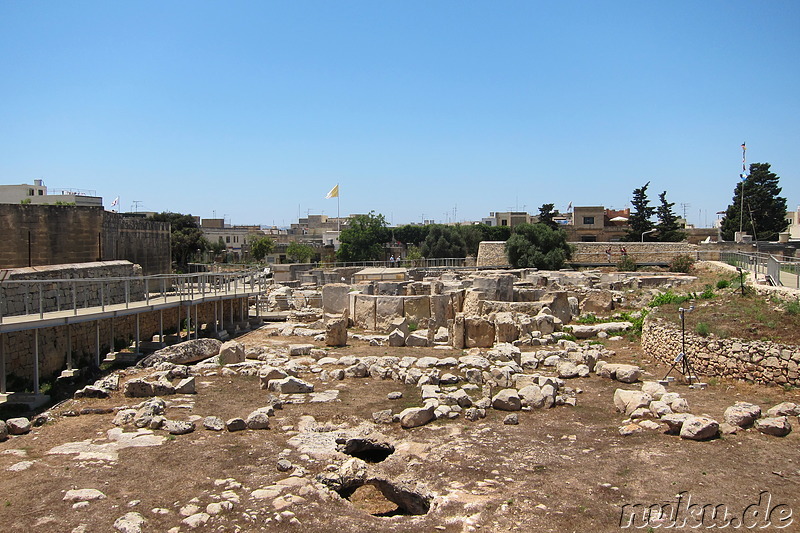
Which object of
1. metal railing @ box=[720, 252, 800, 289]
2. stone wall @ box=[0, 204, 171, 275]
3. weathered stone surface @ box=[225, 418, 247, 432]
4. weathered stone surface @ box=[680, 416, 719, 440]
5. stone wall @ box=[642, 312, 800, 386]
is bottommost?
weathered stone surface @ box=[225, 418, 247, 432]

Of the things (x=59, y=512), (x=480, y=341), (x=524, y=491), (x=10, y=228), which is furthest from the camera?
(x=10, y=228)

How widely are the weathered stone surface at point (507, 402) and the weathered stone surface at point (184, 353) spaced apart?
8.22 m

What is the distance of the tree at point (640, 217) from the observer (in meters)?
57.7

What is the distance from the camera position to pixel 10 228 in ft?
79.2

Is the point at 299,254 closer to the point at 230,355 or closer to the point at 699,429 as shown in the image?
the point at 230,355

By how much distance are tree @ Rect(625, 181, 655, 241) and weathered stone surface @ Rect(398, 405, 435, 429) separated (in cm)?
5051

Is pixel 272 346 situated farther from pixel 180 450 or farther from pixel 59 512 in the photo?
pixel 59 512

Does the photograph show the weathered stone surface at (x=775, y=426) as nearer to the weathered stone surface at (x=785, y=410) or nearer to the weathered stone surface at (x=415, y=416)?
the weathered stone surface at (x=785, y=410)

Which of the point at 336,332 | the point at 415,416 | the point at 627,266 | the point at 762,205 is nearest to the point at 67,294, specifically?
the point at 336,332

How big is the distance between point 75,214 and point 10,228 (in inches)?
105

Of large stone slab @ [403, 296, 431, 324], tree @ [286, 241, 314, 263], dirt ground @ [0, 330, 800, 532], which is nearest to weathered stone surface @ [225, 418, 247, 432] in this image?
dirt ground @ [0, 330, 800, 532]

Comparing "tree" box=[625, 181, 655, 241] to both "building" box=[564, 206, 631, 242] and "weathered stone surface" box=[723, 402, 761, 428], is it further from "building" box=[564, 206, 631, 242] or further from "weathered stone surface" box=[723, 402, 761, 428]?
"weathered stone surface" box=[723, 402, 761, 428]

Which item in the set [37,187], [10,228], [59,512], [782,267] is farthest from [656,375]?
[37,187]

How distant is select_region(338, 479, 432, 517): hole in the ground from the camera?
26.3 ft
